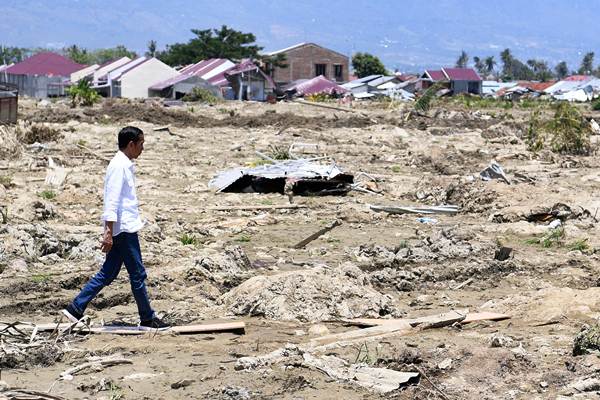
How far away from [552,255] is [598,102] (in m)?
42.7

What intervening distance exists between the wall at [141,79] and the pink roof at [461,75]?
2648cm

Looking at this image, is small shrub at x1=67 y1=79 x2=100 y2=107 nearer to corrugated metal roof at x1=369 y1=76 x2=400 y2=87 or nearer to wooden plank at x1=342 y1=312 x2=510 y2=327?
wooden plank at x1=342 y1=312 x2=510 y2=327

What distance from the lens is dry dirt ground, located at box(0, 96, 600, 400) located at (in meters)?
6.18

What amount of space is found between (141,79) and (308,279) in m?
58.2

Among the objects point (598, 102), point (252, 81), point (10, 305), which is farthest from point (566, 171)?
point (252, 81)

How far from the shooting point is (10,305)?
8.02 metres

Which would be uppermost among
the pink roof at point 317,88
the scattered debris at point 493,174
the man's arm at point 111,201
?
the pink roof at point 317,88

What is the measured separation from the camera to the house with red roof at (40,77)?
7075 cm

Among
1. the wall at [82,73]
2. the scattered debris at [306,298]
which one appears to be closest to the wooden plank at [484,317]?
the scattered debris at [306,298]

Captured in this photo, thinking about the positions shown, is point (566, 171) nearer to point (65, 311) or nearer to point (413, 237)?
point (413, 237)

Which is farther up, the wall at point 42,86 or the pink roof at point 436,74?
the pink roof at point 436,74

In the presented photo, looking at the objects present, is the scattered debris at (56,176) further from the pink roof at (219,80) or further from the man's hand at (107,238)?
the pink roof at (219,80)

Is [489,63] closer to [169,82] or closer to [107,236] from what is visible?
[169,82]

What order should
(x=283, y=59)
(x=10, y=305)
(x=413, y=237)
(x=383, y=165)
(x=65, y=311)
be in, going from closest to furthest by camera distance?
(x=65, y=311) < (x=10, y=305) < (x=413, y=237) < (x=383, y=165) < (x=283, y=59)
